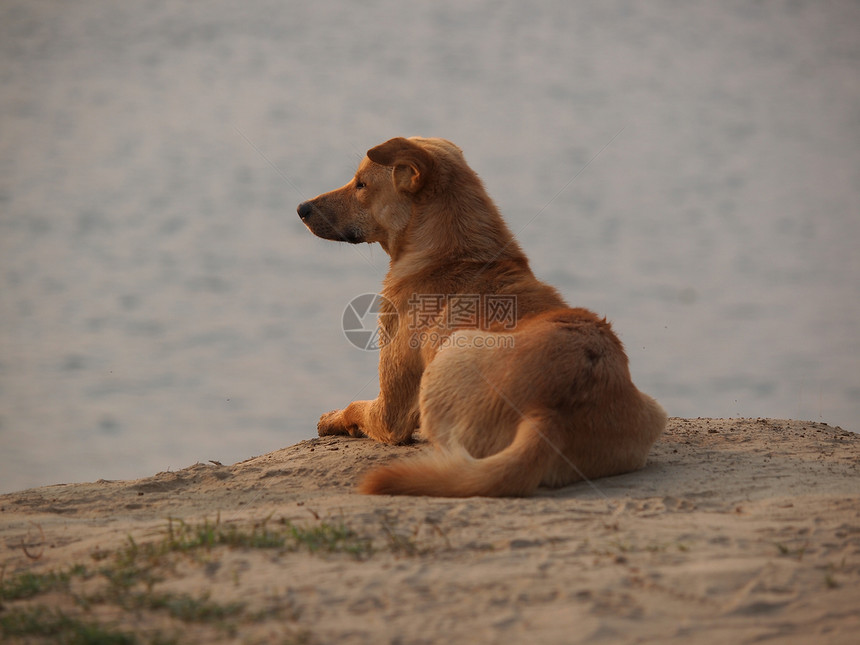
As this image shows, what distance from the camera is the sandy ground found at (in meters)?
2.78

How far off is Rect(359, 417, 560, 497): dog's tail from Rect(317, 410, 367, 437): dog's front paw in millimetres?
2322

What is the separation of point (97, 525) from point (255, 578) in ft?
6.32

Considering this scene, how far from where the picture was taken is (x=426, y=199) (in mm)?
6203

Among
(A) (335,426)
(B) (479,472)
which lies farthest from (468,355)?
(A) (335,426)

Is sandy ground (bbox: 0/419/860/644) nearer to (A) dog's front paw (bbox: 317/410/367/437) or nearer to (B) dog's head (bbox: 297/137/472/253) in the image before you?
(A) dog's front paw (bbox: 317/410/367/437)

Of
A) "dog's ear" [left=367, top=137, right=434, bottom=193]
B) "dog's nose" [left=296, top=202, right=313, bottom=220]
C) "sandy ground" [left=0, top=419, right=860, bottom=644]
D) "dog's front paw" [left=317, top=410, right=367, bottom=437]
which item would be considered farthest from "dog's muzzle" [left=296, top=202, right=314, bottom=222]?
"sandy ground" [left=0, top=419, right=860, bottom=644]

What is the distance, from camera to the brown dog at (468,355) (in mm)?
4590

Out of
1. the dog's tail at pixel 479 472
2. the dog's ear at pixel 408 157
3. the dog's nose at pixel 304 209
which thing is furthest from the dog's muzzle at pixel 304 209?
the dog's tail at pixel 479 472

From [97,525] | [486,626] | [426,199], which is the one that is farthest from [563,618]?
[426,199]

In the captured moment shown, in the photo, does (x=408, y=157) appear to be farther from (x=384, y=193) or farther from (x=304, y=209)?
(x=304, y=209)

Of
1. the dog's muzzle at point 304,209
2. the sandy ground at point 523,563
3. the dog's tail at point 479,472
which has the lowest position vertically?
the sandy ground at point 523,563

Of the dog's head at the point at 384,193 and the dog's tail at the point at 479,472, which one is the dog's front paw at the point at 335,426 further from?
the dog's tail at the point at 479,472

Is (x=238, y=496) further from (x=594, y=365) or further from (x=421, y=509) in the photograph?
(x=594, y=365)

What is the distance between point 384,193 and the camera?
255 inches
